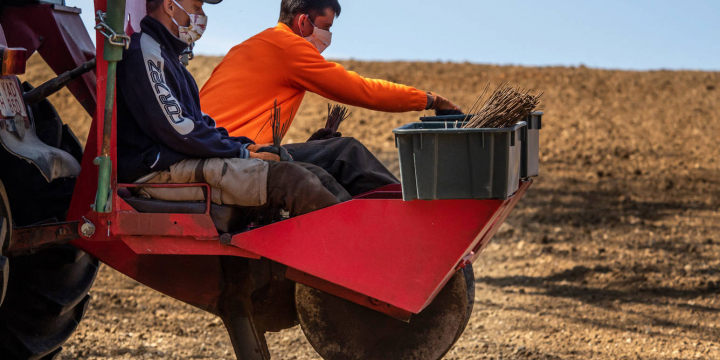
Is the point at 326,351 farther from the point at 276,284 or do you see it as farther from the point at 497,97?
the point at 497,97

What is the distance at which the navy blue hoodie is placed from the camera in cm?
285

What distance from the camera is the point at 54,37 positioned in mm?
3576

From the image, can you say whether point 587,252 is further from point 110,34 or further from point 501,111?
point 110,34

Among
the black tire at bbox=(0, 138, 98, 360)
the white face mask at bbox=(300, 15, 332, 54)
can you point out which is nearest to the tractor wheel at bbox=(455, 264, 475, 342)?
the white face mask at bbox=(300, 15, 332, 54)

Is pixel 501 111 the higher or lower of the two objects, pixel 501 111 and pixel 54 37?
the lower

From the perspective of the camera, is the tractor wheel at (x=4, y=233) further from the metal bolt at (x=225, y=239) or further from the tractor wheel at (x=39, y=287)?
the metal bolt at (x=225, y=239)

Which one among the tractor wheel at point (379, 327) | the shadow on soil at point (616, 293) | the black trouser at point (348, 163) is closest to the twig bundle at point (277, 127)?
the black trouser at point (348, 163)

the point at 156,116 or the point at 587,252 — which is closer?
the point at 156,116

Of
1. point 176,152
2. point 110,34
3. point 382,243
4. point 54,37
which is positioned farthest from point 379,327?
point 54,37

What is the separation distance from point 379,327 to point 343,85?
1110mm

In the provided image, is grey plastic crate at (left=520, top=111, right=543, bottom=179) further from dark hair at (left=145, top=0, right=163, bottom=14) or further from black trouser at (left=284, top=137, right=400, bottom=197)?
dark hair at (left=145, top=0, right=163, bottom=14)

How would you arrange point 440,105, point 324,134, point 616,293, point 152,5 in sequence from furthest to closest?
1. point 616,293
2. point 324,134
3. point 440,105
4. point 152,5

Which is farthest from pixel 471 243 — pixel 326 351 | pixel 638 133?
pixel 638 133

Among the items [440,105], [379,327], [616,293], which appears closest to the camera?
[379,327]
